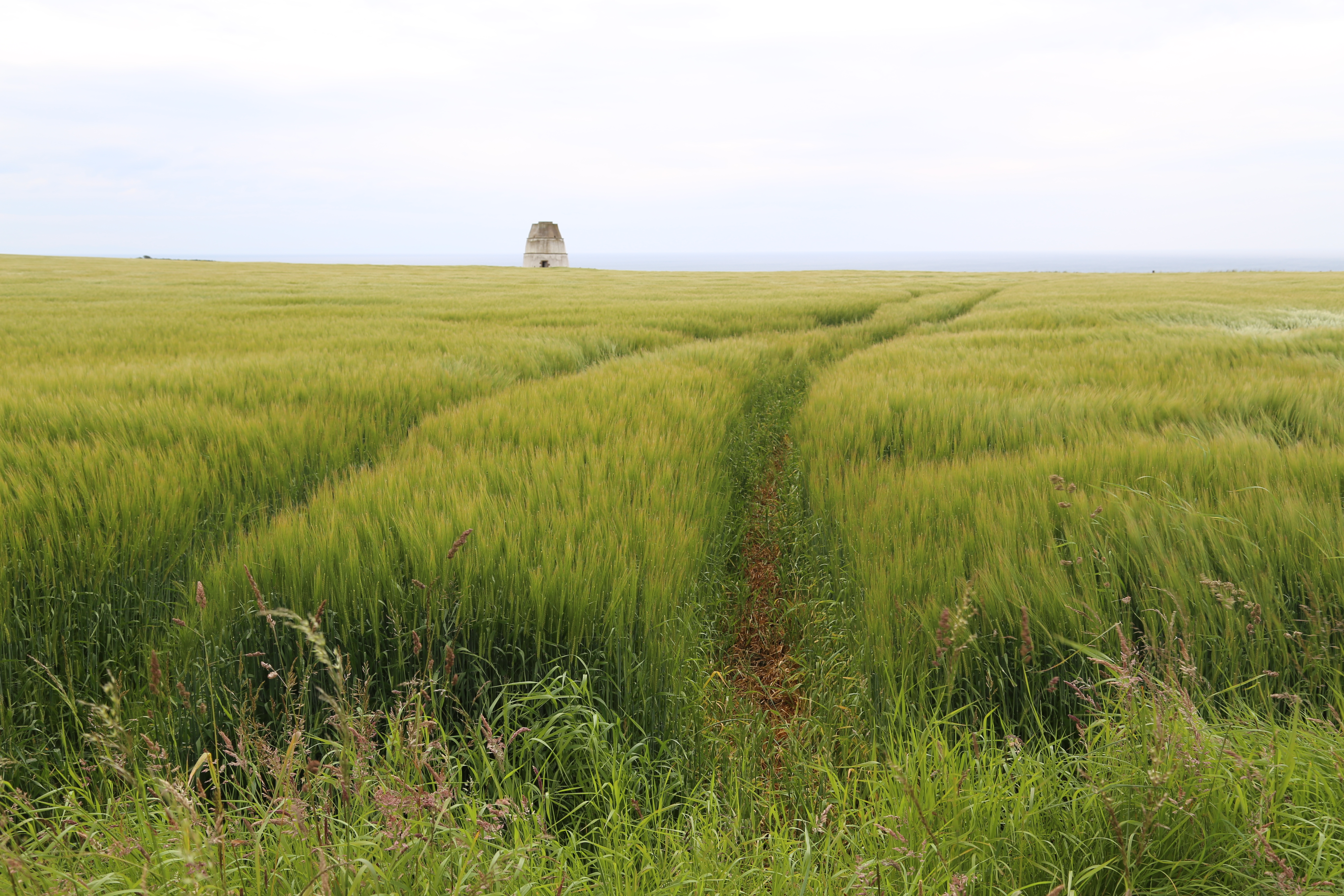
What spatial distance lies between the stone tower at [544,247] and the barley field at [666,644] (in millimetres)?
46377

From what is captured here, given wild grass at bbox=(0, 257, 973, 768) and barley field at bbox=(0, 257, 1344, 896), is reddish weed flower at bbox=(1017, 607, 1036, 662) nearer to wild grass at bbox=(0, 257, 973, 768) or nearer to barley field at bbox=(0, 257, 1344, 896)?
barley field at bbox=(0, 257, 1344, 896)

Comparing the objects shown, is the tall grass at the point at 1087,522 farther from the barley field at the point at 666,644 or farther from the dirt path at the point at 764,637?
the dirt path at the point at 764,637

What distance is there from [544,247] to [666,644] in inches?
1964

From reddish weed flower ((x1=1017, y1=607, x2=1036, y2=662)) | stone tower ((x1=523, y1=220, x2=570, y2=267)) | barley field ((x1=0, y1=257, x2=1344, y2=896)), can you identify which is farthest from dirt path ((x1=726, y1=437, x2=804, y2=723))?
stone tower ((x1=523, y1=220, x2=570, y2=267))

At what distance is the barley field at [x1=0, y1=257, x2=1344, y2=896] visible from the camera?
1.11 meters

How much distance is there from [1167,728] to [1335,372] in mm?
5686

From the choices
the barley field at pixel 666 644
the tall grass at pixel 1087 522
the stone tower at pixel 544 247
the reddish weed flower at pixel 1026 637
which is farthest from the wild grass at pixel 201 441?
the stone tower at pixel 544 247

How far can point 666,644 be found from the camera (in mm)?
1914

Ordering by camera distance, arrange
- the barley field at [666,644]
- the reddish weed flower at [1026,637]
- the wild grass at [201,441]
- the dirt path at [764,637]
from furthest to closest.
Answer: the dirt path at [764,637], the wild grass at [201,441], the reddish weed flower at [1026,637], the barley field at [666,644]

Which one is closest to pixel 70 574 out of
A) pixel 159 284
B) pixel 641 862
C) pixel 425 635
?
pixel 425 635

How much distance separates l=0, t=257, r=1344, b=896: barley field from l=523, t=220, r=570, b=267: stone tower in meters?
46.4

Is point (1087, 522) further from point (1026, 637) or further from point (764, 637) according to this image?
point (764, 637)

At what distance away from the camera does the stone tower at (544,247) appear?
48375 millimetres

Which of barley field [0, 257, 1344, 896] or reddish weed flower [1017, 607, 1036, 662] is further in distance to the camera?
reddish weed flower [1017, 607, 1036, 662]
